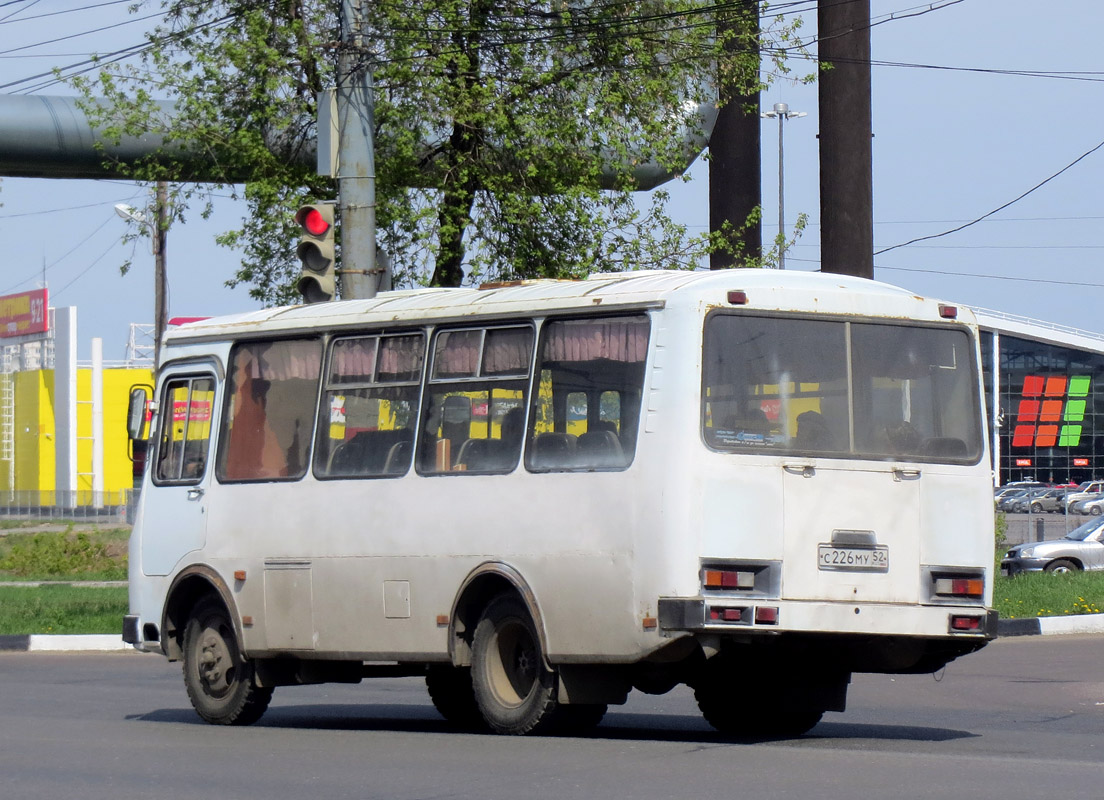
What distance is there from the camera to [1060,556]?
31.1 metres

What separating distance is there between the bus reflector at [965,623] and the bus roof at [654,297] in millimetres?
1759

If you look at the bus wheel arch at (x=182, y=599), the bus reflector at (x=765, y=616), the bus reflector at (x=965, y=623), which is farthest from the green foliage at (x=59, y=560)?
the bus reflector at (x=765, y=616)

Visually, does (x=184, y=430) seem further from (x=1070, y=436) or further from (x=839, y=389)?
(x=1070, y=436)

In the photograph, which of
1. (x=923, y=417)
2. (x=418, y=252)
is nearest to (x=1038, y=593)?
(x=418, y=252)

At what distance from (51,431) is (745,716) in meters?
76.0

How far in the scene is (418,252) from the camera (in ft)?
66.6

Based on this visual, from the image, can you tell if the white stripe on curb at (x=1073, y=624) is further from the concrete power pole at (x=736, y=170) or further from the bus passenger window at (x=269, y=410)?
the bus passenger window at (x=269, y=410)

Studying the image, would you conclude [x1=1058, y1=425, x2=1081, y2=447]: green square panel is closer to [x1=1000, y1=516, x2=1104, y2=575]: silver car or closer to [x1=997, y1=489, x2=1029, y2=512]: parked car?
[x1=997, y1=489, x2=1029, y2=512]: parked car

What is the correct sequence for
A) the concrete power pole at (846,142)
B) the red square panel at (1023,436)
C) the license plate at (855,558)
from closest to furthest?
the license plate at (855,558)
the concrete power pole at (846,142)
the red square panel at (1023,436)

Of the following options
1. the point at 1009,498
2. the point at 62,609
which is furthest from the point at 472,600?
the point at 1009,498

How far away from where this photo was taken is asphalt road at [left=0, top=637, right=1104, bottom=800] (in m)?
8.08

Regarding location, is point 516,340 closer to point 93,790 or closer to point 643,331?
point 643,331

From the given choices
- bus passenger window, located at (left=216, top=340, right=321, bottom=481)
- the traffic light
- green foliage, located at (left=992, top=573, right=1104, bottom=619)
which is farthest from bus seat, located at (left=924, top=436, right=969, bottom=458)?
green foliage, located at (left=992, top=573, right=1104, bottom=619)

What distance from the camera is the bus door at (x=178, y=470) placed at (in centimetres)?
1267
